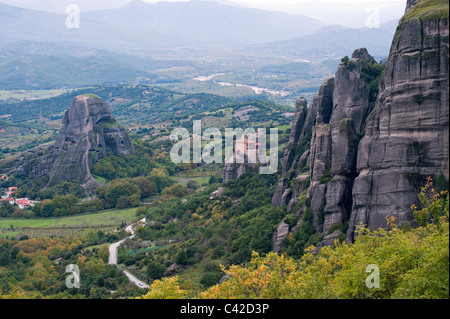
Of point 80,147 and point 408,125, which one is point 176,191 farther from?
point 408,125

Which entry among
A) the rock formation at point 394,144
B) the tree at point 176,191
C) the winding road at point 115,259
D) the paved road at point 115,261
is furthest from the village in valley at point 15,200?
the rock formation at point 394,144

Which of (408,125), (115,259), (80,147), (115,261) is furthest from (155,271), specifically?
(80,147)

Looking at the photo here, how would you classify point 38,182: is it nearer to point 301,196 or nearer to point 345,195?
point 301,196

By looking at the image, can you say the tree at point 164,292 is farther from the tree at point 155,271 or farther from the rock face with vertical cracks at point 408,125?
the tree at point 155,271

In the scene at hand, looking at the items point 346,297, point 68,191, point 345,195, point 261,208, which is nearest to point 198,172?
point 68,191

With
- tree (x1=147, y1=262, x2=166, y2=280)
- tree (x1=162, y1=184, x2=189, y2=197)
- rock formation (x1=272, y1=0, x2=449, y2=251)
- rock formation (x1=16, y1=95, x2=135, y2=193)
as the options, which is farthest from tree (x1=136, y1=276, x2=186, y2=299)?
rock formation (x1=16, y1=95, x2=135, y2=193)

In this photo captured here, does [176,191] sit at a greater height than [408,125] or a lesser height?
lesser
